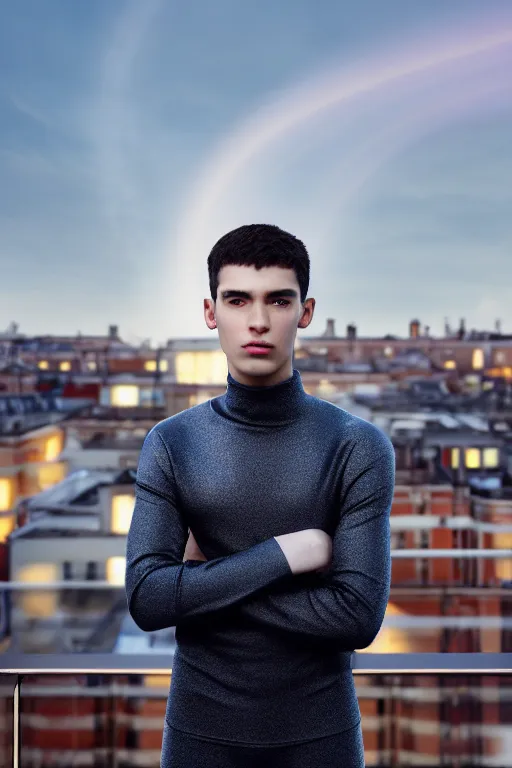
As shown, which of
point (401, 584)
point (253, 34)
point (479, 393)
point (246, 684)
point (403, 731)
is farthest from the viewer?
point (479, 393)

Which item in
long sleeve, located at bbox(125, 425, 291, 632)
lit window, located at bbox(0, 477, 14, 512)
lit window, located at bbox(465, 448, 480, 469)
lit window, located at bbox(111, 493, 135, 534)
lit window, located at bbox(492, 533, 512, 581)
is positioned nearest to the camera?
long sleeve, located at bbox(125, 425, 291, 632)

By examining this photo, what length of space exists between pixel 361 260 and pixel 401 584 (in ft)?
13.8

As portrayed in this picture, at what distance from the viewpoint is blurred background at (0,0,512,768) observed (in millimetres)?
1530

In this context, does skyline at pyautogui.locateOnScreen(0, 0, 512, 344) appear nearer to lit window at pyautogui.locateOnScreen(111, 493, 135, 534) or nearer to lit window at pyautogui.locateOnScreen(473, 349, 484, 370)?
lit window at pyautogui.locateOnScreen(111, 493, 135, 534)

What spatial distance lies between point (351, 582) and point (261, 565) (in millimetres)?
106

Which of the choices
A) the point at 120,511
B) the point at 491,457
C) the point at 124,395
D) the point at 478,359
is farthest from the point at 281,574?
the point at 478,359

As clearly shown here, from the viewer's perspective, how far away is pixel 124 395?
14.7 meters

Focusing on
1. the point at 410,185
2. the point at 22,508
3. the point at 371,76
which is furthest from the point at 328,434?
the point at 410,185

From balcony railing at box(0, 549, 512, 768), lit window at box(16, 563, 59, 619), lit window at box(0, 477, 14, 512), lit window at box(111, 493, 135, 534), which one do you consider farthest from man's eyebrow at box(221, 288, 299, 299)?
lit window at box(0, 477, 14, 512)

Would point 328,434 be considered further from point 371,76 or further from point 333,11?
point 333,11

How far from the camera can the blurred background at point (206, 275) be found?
153 centimetres

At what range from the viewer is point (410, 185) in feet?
37.1

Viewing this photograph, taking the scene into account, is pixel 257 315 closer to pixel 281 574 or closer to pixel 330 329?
pixel 281 574

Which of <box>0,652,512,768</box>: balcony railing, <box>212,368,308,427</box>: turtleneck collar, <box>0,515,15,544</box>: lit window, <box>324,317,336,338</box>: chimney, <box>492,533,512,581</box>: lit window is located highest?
<box>324,317,336,338</box>: chimney
